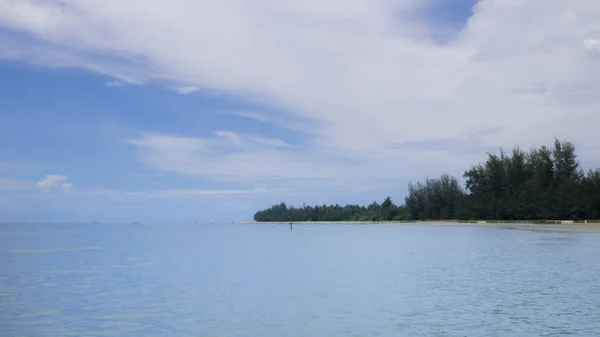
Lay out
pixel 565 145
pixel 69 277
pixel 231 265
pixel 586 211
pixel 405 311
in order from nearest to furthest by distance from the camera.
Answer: pixel 405 311, pixel 69 277, pixel 231 265, pixel 586 211, pixel 565 145

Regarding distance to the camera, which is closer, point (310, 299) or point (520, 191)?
point (310, 299)

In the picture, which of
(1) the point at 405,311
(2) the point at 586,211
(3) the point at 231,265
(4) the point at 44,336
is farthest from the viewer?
(2) the point at 586,211

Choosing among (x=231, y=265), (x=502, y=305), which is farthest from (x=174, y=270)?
(x=502, y=305)

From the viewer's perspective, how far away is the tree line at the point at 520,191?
10919cm

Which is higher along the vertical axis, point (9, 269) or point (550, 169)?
point (550, 169)

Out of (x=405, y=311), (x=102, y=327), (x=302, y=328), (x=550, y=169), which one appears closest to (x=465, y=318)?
Answer: (x=405, y=311)

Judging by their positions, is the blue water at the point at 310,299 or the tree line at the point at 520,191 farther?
the tree line at the point at 520,191

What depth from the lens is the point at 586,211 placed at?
352 ft

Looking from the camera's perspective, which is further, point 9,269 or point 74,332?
point 9,269

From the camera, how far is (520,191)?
133 meters

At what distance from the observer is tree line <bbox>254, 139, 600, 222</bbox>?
109188 mm

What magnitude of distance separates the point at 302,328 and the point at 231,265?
923 inches

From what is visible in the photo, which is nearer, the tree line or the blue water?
the blue water

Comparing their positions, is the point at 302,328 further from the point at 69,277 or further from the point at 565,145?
the point at 565,145
